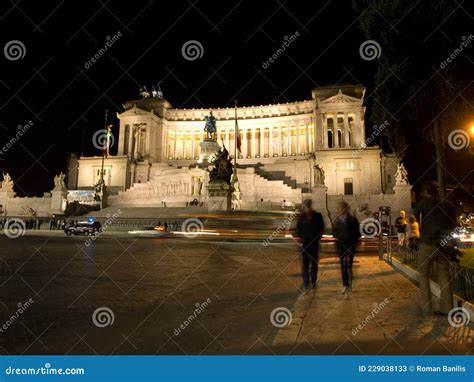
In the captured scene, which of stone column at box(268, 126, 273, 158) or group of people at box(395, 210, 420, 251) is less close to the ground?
stone column at box(268, 126, 273, 158)

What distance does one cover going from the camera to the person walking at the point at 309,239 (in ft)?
25.7

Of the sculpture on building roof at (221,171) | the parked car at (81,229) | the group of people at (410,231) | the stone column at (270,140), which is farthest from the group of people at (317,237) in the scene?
the stone column at (270,140)

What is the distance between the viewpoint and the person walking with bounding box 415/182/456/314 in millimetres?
5801

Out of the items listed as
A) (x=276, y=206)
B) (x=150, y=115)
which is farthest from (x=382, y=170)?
(x=150, y=115)

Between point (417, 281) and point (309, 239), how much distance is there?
290 cm

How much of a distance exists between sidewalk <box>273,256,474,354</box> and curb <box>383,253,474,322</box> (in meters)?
0.37

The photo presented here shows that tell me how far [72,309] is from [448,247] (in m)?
6.03

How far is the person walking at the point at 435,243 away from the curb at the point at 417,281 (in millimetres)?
278

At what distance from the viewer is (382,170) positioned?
5834cm

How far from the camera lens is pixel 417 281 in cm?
870

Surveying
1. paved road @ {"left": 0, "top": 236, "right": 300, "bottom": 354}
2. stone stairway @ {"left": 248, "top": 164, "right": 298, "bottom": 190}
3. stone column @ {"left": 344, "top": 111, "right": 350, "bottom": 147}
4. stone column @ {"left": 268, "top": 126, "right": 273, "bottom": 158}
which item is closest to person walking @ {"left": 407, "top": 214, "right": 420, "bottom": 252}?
paved road @ {"left": 0, "top": 236, "right": 300, "bottom": 354}

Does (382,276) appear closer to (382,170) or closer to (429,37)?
(429,37)

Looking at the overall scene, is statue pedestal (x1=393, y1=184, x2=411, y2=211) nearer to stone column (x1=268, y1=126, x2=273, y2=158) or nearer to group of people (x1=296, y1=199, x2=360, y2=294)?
group of people (x1=296, y1=199, x2=360, y2=294)

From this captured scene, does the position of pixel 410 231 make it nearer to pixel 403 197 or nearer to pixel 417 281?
pixel 417 281
